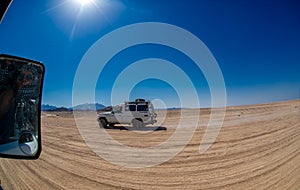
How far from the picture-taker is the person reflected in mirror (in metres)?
1.37

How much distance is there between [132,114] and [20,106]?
52.1 feet

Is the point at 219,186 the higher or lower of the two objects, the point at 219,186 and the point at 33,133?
the lower

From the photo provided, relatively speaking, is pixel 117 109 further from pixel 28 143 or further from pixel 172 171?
pixel 28 143

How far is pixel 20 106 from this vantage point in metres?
1.51

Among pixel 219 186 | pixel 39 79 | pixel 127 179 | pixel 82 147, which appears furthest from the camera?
pixel 82 147

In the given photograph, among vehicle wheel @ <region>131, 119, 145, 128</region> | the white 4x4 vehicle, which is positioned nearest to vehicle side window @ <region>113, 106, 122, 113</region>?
the white 4x4 vehicle

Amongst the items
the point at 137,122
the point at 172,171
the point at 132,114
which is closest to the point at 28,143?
the point at 172,171

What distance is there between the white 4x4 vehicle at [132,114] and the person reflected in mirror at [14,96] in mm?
15324

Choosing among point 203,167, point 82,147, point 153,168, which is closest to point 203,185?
point 203,167

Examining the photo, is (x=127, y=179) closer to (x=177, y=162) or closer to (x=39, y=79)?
(x=177, y=162)

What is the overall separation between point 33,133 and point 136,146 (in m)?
7.72

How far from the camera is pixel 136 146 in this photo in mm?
9164

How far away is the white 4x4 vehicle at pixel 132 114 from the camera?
17.0 metres

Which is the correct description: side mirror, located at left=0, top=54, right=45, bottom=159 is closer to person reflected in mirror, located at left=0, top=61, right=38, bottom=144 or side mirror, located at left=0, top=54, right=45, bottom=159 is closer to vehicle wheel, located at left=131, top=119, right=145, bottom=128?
person reflected in mirror, located at left=0, top=61, right=38, bottom=144
